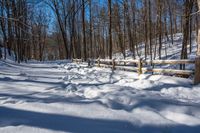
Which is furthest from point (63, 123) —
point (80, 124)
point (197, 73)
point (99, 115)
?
point (197, 73)

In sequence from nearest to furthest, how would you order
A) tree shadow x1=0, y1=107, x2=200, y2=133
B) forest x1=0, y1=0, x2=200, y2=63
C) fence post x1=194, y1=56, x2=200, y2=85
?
tree shadow x1=0, y1=107, x2=200, y2=133, fence post x1=194, y1=56, x2=200, y2=85, forest x1=0, y1=0, x2=200, y2=63

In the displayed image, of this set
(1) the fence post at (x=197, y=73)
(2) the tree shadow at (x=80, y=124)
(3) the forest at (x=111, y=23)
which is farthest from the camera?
(3) the forest at (x=111, y=23)

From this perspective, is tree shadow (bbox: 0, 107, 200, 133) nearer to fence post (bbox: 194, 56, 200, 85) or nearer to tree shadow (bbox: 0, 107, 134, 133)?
tree shadow (bbox: 0, 107, 134, 133)

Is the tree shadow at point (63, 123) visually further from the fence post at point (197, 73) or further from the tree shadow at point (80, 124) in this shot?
the fence post at point (197, 73)

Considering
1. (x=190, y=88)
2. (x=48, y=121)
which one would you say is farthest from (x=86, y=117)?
(x=190, y=88)

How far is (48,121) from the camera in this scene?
12.5ft

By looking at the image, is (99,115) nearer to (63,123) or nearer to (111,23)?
(63,123)

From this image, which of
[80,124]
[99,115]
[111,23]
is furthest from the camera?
[111,23]

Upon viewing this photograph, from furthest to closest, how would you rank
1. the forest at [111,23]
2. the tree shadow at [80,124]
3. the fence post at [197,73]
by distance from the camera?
1. the forest at [111,23]
2. the fence post at [197,73]
3. the tree shadow at [80,124]

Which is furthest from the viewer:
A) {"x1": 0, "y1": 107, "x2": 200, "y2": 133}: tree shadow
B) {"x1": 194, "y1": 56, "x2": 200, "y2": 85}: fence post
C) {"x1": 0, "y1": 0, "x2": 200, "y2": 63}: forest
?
{"x1": 0, "y1": 0, "x2": 200, "y2": 63}: forest

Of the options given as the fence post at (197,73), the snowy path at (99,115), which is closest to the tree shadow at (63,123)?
the snowy path at (99,115)

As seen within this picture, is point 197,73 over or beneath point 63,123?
over

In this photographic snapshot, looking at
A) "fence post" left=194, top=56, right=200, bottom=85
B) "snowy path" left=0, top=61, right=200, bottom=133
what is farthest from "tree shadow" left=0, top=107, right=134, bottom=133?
"fence post" left=194, top=56, right=200, bottom=85

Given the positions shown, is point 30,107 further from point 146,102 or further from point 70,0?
point 70,0
